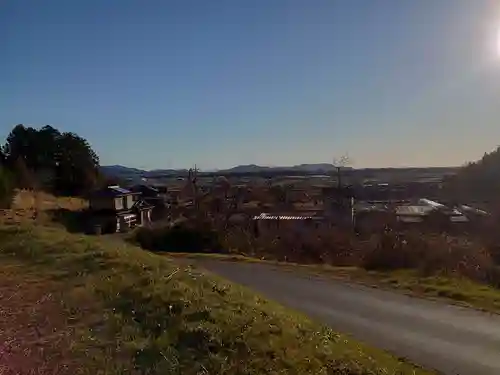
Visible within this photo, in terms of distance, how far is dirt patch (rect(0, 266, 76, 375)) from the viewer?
6.05 meters

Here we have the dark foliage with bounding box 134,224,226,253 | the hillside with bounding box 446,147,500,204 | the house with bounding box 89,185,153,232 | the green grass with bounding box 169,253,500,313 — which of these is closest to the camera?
the green grass with bounding box 169,253,500,313

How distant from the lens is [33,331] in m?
7.51

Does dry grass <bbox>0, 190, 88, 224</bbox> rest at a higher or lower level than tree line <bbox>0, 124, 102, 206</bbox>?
lower

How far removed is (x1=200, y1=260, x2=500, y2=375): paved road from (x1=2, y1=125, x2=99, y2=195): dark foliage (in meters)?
42.4

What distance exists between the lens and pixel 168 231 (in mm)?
29156

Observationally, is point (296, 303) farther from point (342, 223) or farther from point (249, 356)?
point (342, 223)

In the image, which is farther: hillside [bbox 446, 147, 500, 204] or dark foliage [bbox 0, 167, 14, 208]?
hillside [bbox 446, 147, 500, 204]

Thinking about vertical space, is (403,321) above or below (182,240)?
above

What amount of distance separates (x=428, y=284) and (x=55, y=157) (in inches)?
1833

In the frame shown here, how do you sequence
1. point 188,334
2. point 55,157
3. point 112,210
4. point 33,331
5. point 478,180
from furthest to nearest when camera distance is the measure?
1. point 55,157
2. point 478,180
3. point 112,210
4. point 33,331
5. point 188,334

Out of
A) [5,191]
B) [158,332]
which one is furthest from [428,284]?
[5,191]

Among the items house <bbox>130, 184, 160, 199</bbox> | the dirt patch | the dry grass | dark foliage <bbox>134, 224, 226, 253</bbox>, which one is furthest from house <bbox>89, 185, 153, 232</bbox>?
the dirt patch

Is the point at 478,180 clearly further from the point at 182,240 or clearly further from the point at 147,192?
the point at 147,192

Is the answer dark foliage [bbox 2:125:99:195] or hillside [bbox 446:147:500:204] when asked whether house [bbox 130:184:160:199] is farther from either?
hillside [bbox 446:147:500:204]
